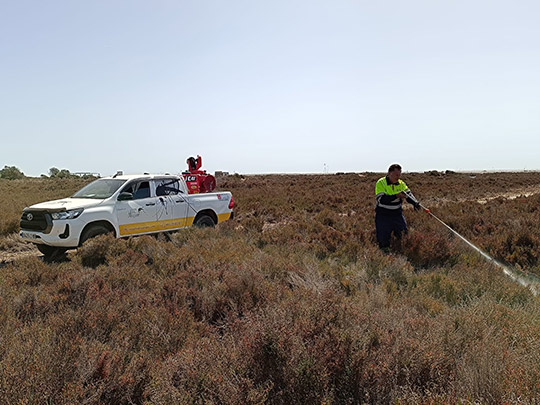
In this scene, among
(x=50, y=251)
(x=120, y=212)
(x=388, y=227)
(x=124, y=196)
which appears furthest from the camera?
(x=124, y=196)

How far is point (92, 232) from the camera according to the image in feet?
25.1

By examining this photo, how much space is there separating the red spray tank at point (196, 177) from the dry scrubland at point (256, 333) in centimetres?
476

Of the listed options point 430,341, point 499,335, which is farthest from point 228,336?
point 499,335

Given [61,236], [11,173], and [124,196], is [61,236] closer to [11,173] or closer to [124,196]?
[124,196]

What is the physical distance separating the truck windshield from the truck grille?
1.14 meters

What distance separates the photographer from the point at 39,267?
5.48 meters

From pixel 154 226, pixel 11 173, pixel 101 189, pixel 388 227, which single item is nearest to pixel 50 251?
pixel 101 189

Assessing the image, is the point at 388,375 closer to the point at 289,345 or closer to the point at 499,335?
the point at 289,345

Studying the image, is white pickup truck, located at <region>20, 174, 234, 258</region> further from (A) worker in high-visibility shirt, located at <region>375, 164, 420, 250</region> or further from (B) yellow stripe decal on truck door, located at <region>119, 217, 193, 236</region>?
(A) worker in high-visibility shirt, located at <region>375, 164, 420, 250</region>

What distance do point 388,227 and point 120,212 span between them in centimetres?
652

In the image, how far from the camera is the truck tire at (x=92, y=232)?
7562 mm

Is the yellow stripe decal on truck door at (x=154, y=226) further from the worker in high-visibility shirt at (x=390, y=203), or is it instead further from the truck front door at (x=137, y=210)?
the worker in high-visibility shirt at (x=390, y=203)

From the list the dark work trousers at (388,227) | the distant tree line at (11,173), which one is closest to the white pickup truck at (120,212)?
the dark work trousers at (388,227)

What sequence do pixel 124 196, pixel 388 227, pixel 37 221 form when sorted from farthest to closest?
1. pixel 124 196
2. pixel 388 227
3. pixel 37 221
